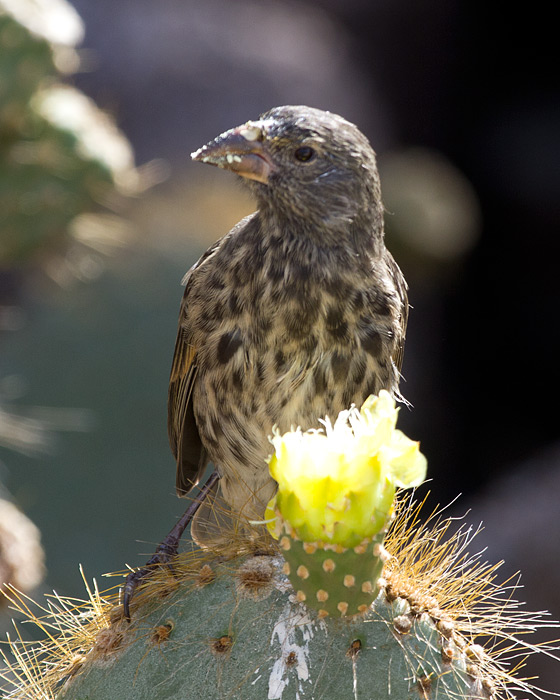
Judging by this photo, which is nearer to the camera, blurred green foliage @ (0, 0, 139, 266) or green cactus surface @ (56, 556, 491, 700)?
green cactus surface @ (56, 556, 491, 700)

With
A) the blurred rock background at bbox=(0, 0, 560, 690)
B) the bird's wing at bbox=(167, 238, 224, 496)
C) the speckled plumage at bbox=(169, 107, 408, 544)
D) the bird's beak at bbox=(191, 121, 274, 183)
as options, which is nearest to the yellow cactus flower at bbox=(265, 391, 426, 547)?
the speckled plumage at bbox=(169, 107, 408, 544)

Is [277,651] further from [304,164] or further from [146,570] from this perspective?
[304,164]

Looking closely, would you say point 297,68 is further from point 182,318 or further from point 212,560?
point 212,560

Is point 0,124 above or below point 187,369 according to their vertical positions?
above

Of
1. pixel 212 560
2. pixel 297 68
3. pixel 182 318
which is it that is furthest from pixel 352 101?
pixel 212 560

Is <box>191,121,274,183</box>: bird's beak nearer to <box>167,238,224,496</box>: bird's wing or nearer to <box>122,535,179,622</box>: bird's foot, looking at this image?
<box>167,238,224,496</box>: bird's wing
